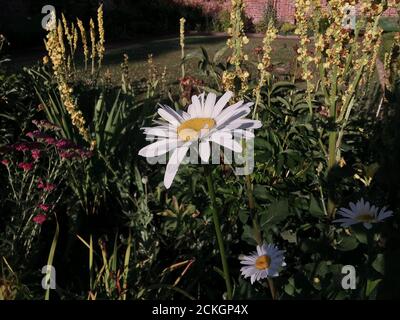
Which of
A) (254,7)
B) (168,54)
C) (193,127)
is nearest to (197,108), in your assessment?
(193,127)

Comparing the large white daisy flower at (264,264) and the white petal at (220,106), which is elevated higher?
the white petal at (220,106)

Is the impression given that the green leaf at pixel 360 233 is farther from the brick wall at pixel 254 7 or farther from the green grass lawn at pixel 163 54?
the brick wall at pixel 254 7

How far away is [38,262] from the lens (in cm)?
260

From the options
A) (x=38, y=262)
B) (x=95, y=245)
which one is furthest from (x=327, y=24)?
(x=38, y=262)

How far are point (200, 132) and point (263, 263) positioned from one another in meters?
0.64

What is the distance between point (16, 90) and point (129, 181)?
1.61 metres

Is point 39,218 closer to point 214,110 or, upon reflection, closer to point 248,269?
point 248,269

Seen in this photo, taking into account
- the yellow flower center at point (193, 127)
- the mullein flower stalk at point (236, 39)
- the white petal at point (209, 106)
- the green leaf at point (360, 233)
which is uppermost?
the mullein flower stalk at point (236, 39)

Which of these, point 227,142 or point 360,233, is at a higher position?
point 227,142

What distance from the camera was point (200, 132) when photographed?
3.63ft

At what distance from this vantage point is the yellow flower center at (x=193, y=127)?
3.64 ft

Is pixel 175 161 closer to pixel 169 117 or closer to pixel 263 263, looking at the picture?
pixel 169 117

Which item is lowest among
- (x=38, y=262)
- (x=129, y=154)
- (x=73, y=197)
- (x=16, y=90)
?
(x=38, y=262)

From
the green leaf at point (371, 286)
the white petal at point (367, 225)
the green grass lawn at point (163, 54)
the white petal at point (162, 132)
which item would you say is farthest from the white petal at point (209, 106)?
the green grass lawn at point (163, 54)
